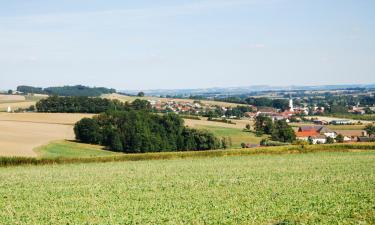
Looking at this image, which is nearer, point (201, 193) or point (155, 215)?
point (155, 215)

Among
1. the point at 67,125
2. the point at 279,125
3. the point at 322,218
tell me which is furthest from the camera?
the point at 279,125

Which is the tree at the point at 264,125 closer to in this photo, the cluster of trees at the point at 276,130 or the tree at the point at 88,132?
the cluster of trees at the point at 276,130

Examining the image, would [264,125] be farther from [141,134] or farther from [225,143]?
[141,134]

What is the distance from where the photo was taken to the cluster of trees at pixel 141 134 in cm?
8575

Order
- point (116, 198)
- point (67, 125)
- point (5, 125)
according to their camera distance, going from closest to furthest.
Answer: point (116, 198) < point (5, 125) < point (67, 125)

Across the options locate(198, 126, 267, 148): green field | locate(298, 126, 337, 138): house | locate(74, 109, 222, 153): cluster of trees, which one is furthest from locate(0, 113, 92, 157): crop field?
locate(298, 126, 337, 138): house

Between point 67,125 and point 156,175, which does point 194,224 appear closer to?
point 156,175

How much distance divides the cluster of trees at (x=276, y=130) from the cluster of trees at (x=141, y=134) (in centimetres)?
1486

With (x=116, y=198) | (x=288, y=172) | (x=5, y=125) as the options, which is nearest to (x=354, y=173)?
(x=288, y=172)

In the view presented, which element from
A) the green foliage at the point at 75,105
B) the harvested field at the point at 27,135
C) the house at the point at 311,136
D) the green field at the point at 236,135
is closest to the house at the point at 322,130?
the house at the point at 311,136

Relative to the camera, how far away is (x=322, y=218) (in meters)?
17.6

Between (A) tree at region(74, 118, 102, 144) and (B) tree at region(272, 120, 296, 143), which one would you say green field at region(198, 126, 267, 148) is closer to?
(B) tree at region(272, 120, 296, 143)

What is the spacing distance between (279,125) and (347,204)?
9061 cm

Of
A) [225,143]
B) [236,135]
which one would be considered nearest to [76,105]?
[236,135]
